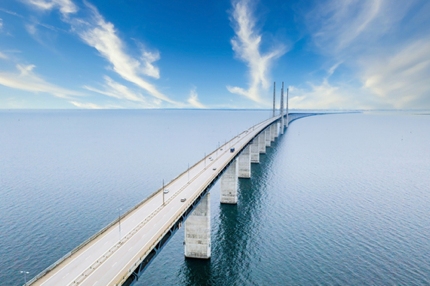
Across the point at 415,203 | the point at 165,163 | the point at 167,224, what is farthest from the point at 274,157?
the point at 167,224

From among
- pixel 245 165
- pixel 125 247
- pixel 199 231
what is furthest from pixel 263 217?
pixel 125 247

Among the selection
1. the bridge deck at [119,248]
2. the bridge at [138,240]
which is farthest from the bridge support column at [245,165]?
the bridge deck at [119,248]

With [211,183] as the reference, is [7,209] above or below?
below

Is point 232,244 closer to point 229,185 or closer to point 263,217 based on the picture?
point 263,217

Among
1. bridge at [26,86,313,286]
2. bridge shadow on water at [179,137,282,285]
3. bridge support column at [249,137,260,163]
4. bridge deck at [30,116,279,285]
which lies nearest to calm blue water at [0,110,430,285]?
bridge shadow on water at [179,137,282,285]

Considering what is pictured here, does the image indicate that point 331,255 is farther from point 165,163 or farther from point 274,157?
point 274,157

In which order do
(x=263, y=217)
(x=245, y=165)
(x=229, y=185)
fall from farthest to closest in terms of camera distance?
1. (x=245, y=165)
2. (x=229, y=185)
3. (x=263, y=217)
